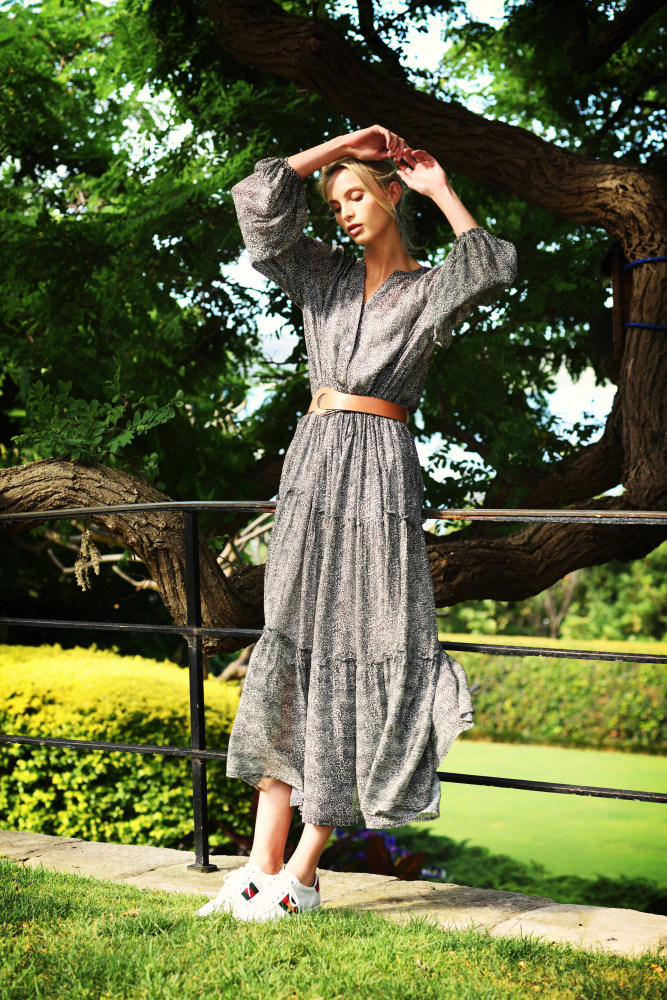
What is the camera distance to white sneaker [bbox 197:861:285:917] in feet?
6.48

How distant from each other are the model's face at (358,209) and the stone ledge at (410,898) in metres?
1.54

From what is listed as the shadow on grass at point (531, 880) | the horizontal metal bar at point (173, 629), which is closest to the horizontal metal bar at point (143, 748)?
the horizontal metal bar at point (173, 629)

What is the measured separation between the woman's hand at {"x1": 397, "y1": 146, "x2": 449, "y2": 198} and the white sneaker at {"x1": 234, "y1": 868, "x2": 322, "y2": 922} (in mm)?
1540

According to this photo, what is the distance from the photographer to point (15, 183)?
5.85 metres

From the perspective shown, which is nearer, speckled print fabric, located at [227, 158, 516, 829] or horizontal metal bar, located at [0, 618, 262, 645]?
speckled print fabric, located at [227, 158, 516, 829]

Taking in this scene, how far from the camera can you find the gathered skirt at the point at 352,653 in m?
1.99

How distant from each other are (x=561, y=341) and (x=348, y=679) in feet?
12.5

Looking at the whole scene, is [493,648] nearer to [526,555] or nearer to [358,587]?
[358,587]

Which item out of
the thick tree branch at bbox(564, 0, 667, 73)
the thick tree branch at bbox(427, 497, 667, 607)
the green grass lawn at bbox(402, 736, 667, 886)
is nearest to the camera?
the thick tree branch at bbox(427, 497, 667, 607)

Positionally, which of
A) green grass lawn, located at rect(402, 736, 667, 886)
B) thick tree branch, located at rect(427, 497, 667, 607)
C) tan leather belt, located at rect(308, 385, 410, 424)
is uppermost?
tan leather belt, located at rect(308, 385, 410, 424)

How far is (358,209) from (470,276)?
0.35m

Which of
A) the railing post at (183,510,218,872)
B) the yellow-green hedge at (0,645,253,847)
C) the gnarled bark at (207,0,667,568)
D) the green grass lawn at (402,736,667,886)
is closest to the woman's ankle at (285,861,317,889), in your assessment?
the railing post at (183,510,218,872)

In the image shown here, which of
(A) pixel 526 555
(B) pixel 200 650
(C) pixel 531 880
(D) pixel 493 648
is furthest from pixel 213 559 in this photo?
(C) pixel 531 880

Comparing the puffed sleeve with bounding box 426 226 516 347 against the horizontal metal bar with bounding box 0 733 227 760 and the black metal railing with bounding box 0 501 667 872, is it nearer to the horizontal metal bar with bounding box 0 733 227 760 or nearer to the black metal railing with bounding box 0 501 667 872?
the black metal railing with bounding box 0 501 667 872
